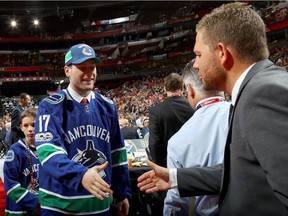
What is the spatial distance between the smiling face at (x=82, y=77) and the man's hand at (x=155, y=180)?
0.87 meters

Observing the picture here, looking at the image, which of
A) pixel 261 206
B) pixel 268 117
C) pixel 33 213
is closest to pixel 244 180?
pixel 261 206

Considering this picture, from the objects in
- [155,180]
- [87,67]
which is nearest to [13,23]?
[87,67]

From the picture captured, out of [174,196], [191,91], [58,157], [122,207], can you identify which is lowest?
[122,207]

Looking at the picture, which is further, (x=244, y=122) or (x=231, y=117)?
(x=231, y=117)

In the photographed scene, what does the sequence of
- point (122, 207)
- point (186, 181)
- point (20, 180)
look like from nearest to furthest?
point (186, 181) < point (122, 207) < point (20, 180)

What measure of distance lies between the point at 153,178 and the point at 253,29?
0.79m

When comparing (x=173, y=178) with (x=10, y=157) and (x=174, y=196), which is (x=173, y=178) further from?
(x=10, y=157)

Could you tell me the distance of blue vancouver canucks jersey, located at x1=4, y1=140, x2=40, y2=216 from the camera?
2.37m

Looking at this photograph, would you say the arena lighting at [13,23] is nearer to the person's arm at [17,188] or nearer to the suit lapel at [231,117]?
the person's arm at [17,188]

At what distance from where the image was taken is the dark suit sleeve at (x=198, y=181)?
1354 mm

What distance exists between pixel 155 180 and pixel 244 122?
1.97 feet

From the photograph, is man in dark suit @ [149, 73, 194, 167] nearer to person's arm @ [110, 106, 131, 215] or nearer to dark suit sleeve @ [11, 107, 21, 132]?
person's arm @ [110, 106, 131, 215]

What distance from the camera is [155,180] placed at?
1.38 m

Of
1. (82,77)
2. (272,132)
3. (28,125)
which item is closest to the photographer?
(272,132)
